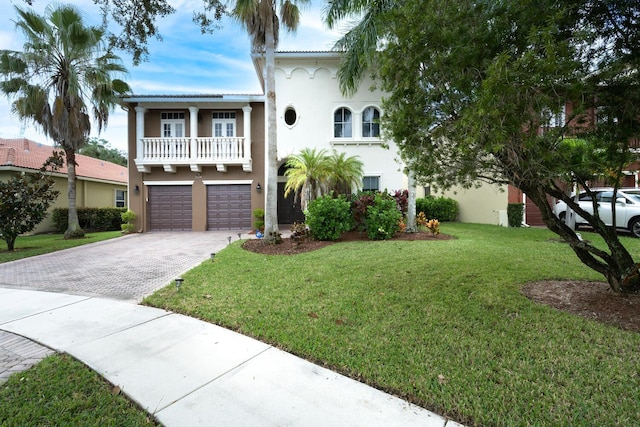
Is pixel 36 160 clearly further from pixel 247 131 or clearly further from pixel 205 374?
pixel 205 374

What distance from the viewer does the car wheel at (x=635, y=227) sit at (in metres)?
10.3

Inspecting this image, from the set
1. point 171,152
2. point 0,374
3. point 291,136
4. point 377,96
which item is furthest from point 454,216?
point 0,374

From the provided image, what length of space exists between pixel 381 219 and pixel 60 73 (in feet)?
45.2

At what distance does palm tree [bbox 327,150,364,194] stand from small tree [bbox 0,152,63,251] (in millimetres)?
9896

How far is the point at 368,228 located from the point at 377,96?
280 inches

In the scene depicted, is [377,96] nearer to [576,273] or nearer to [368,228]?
[368,228]

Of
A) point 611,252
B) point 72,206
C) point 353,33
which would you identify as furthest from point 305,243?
point 72,206

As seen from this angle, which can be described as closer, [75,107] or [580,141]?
[580,141]

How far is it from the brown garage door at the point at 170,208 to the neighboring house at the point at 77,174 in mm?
4884

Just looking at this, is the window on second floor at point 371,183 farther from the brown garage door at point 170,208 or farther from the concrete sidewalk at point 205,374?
the concrete sidewalk at point 205,374

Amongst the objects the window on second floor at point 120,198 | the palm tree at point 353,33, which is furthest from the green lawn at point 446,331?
the window on second floor at point 120,198

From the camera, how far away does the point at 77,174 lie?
1809 cm

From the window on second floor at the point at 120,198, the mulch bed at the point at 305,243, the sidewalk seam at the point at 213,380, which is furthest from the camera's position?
the window on second floor at the point at 120,198

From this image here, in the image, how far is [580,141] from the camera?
3.92 m
